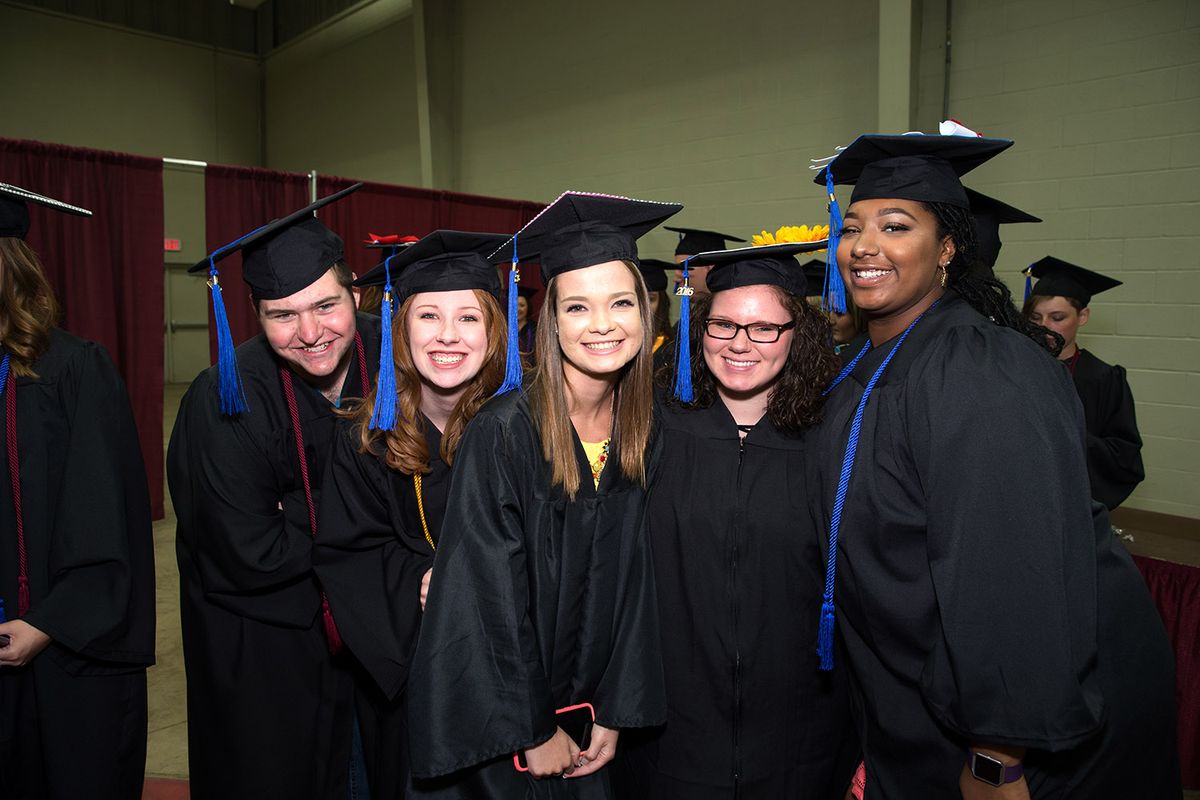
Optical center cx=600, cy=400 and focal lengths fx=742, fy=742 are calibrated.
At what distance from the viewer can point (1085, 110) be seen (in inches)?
177

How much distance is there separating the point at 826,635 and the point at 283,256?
178 centimetres

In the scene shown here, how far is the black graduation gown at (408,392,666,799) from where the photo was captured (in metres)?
1.64

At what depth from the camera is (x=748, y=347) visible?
1.89 meters

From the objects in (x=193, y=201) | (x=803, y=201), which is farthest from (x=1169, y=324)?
(x=193, y=201)

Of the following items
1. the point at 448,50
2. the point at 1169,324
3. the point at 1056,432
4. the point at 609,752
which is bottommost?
the point at 609,752

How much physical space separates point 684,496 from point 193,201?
1342 centimetres

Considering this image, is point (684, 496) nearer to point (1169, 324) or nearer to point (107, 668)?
point (107, 668)

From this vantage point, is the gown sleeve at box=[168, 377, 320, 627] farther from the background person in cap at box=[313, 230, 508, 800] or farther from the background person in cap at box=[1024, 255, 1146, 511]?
the background person in cap at box=[1024, 255, 1146, 511]

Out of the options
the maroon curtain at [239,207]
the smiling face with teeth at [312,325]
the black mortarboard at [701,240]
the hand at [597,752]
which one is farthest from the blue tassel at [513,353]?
the maroon curtain at [239,207]

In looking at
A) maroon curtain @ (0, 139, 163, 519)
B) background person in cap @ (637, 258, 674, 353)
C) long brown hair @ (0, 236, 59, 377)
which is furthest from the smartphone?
maroon curtain @ (0, 139, 163, 519)

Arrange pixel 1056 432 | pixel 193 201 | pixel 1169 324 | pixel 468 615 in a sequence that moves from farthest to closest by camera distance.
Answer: pixel 193 201
pixel 1169 324
pixel 468 615
pixel 1056 432

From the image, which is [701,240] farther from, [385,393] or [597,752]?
[597,752]

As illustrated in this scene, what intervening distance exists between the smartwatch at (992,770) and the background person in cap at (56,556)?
198 centimetres

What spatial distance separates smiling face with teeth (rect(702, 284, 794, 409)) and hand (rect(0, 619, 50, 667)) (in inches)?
71.0
